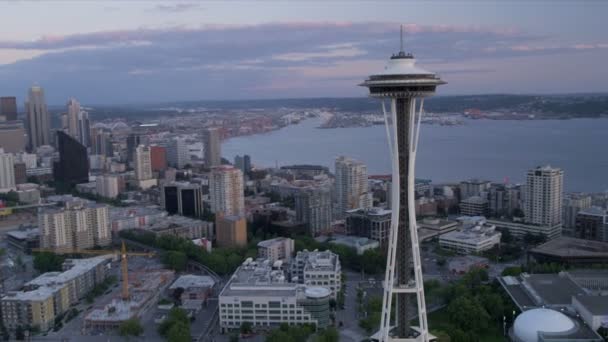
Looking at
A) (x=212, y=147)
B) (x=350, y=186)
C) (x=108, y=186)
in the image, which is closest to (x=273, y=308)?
(x=350, y=186)

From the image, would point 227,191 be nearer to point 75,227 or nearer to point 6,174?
point 75,227

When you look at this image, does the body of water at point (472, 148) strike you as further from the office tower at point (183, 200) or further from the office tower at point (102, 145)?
the office tower at point (183, 200)

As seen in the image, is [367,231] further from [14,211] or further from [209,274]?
[14,211]

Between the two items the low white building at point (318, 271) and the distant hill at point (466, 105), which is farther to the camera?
the distant hill at point (466, 105)

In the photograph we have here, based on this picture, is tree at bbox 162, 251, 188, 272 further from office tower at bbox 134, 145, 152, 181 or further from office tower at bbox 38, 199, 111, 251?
office tower at bbox 134, 145, 152, 181

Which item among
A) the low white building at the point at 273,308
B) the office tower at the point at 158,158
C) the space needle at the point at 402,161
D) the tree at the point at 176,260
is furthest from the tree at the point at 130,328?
the office tower at the point at 158,158

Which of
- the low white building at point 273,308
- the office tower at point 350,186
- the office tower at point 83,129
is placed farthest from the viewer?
the office tower at point 83,129

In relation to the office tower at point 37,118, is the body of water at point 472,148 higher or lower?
lower

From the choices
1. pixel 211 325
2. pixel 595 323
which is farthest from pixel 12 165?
pixel 595 323
